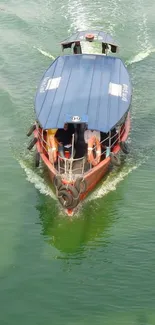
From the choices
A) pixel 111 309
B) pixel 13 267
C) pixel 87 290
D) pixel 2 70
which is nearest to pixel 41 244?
pixel 13 267

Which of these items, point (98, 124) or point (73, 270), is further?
point (98, 124)

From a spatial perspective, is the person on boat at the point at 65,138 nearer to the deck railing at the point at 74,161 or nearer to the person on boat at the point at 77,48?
the deck railing at the point at 74,161

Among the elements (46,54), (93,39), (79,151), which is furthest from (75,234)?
(46,54)

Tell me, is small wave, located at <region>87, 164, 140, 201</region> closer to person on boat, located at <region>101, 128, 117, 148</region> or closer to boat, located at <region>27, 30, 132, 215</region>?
boat, located at <region>27, 30, 132, 215</region>

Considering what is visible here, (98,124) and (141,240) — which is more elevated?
(98,124)

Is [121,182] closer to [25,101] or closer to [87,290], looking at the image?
[87,290]

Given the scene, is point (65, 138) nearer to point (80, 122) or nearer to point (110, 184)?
point (80, 122)

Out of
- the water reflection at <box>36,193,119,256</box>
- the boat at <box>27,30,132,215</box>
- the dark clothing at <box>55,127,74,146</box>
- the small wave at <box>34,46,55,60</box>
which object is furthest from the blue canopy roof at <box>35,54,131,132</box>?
the small wave at <box>34,46,55,60</box>
